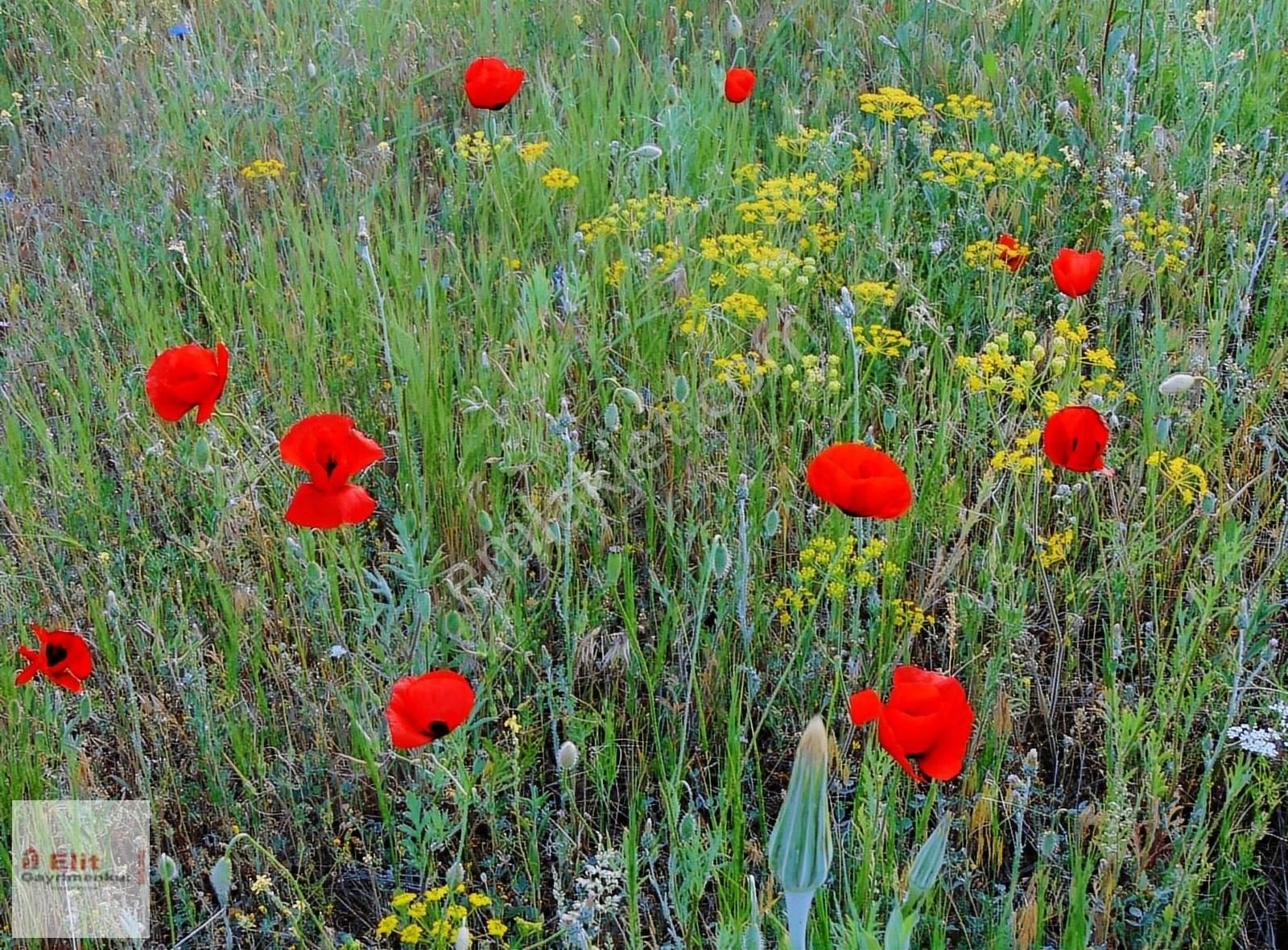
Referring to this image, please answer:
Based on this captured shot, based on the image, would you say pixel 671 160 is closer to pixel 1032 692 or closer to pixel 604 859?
pixel 1032 692

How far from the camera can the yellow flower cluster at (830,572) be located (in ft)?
6.00

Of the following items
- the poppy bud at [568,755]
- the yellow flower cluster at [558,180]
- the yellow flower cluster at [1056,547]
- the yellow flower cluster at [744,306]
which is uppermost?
the yellow flower cluster at [558,180]

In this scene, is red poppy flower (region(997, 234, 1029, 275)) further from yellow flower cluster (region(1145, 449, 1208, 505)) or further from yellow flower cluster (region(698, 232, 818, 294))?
yellow flower cluster (region(1145, 449, 1208, 505))

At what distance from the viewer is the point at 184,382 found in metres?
1.81

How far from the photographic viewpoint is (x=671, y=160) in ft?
9.48

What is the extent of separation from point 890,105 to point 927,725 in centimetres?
210

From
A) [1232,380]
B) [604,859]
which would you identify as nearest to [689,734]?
[604,859]

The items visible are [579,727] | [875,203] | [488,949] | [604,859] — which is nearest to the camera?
[604,859]

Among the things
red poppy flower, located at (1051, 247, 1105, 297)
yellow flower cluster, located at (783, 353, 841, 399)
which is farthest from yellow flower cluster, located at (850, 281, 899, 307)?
red poppy flower, located at (1051, 247, 1105, 297)

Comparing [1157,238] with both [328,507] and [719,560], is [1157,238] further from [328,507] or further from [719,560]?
[328,507]

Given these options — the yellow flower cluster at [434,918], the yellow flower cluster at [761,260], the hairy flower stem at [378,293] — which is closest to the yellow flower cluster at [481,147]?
the hairy flower stem at [378,293]

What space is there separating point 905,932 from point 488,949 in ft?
2.37

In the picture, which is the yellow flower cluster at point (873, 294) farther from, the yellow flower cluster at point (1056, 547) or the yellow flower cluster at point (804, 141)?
the yellow flower cluster at point (1056, 547)

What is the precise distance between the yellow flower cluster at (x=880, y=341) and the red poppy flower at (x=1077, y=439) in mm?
541
